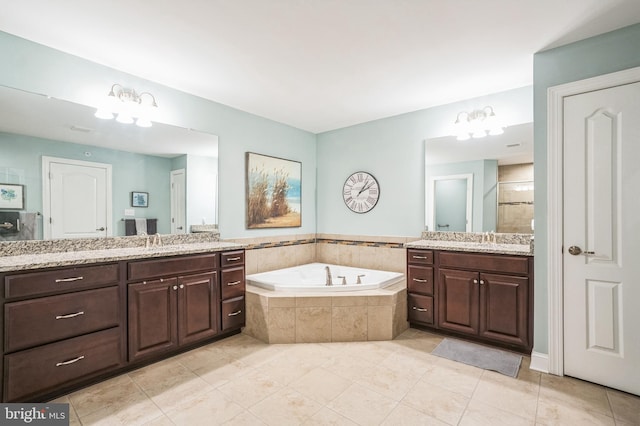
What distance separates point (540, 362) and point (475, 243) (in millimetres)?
1188

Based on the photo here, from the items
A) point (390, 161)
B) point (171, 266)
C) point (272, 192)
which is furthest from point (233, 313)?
point (390, 161)

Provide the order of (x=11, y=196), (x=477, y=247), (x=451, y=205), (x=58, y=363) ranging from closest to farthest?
1. (x=58, y=363)
2. (x=11, y=196)
3. (x=477, y=247)
4. (x=451, y=205)

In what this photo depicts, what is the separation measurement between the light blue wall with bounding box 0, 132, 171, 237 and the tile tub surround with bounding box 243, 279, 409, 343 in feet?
4.34

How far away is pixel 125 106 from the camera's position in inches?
102

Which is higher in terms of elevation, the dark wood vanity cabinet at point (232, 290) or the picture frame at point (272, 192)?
the picture frame at point (272, 192)

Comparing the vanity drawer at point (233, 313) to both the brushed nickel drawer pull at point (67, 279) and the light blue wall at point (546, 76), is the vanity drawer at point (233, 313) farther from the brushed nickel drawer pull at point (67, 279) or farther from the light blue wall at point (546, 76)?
the light blue wall at point (546, 76)

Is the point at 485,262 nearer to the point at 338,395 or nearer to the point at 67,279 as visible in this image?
the point at 338,395

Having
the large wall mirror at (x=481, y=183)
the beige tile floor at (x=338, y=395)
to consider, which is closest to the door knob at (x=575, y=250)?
the large wall mirror at (x=481, y=183)

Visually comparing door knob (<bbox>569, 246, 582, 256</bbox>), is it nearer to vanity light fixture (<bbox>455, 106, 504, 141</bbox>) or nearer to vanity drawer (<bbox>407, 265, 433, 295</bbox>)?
vanity drawer (<bbox>407, 265, 433, 295</bbox>)

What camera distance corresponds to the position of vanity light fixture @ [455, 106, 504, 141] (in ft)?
10.1

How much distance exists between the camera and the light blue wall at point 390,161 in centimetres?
333

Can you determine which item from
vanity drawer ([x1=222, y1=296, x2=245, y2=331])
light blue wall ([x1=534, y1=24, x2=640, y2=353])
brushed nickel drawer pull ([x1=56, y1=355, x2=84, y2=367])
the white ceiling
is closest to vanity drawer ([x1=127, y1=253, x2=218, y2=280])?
vanity drawer ([x1=222, y1=296, x2=245, y2=331])

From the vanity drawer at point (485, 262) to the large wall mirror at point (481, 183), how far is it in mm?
483

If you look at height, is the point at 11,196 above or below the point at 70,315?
above
